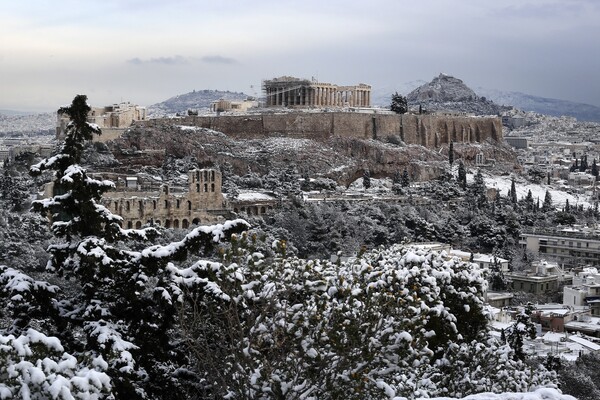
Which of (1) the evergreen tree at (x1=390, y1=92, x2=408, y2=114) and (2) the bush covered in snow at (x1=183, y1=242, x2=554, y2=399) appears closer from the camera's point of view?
(2) the bush covered in snow at (x1=183, y1=242, x2=554, y2=399)

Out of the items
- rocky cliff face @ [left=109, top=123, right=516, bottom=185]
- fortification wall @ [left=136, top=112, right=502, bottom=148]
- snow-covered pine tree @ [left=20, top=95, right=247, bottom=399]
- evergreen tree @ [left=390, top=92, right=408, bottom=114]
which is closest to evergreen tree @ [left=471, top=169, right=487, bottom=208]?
rocky cliff face @ [left=109, top=123, right=516, bottom=185]

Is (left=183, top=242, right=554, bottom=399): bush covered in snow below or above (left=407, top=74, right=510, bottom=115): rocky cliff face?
below

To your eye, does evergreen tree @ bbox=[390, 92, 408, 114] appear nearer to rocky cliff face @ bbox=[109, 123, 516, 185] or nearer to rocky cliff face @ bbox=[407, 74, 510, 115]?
rocky cliff face @ bbox=[109, 123, 516, 185]

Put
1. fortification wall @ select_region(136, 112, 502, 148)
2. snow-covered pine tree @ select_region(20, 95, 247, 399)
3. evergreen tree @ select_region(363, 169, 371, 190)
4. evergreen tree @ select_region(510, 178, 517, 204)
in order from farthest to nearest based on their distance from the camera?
fortification wall @ select_region(136, 112, 502, 148), evergreen tree @ select_region(363, 169, 371, 190), evergreen tree @ select_region(510, 178, 517, 204), snow-covered pine tree @ select_region(20, 95, 247, 399)

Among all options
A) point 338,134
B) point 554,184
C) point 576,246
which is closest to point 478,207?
point 576,246

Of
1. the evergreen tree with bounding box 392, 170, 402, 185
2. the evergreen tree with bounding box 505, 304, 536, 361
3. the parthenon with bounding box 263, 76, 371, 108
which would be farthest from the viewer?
the parthenon with bounding box 263, 76, 371, 108

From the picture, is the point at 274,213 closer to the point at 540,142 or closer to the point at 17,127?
the point at 540,142

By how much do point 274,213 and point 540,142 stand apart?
95.8 m

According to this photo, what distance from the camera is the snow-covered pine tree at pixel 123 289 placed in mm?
11766

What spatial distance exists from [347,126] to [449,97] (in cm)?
7601

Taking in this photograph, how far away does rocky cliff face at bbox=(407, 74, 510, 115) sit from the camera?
137650 mm

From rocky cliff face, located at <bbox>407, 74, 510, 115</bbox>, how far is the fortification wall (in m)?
52.8

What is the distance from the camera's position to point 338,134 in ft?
232

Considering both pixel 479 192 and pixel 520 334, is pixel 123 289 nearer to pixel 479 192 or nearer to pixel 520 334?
pixel 520 334
